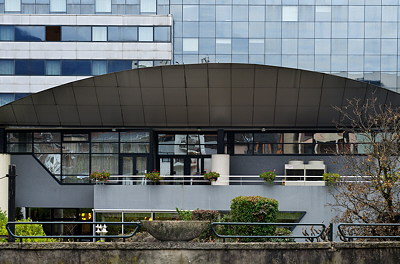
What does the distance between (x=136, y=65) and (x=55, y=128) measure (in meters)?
18.0

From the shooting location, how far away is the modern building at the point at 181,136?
25141 millimetres

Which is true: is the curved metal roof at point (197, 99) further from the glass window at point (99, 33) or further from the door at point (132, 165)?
the glass window at point (99, 33)

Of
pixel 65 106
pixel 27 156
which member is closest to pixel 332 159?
pixel 65 106

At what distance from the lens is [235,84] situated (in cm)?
2544

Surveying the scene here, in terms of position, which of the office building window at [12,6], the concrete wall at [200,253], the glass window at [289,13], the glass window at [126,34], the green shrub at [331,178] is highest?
the glass window at [289,13]

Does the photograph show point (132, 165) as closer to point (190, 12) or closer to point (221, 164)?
point (221, 164)

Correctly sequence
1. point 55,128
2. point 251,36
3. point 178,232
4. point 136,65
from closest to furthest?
1. point 178,232
2. point 55,128
3. point 136,65
4. point 251,36

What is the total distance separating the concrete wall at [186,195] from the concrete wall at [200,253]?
12027mm

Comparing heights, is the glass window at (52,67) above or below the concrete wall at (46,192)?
above

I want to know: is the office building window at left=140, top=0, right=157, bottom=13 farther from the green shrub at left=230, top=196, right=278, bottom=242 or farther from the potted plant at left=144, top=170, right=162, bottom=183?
the green shrub at left=230, top=196, right=278, bottom=242

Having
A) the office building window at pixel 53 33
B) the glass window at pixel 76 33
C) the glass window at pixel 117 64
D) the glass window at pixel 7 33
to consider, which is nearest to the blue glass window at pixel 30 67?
the office building window at pixel 53 33

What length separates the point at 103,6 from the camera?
4712cm

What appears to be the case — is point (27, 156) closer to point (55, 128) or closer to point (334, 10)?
point (55, 128)

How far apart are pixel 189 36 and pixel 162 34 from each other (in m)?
5.49
